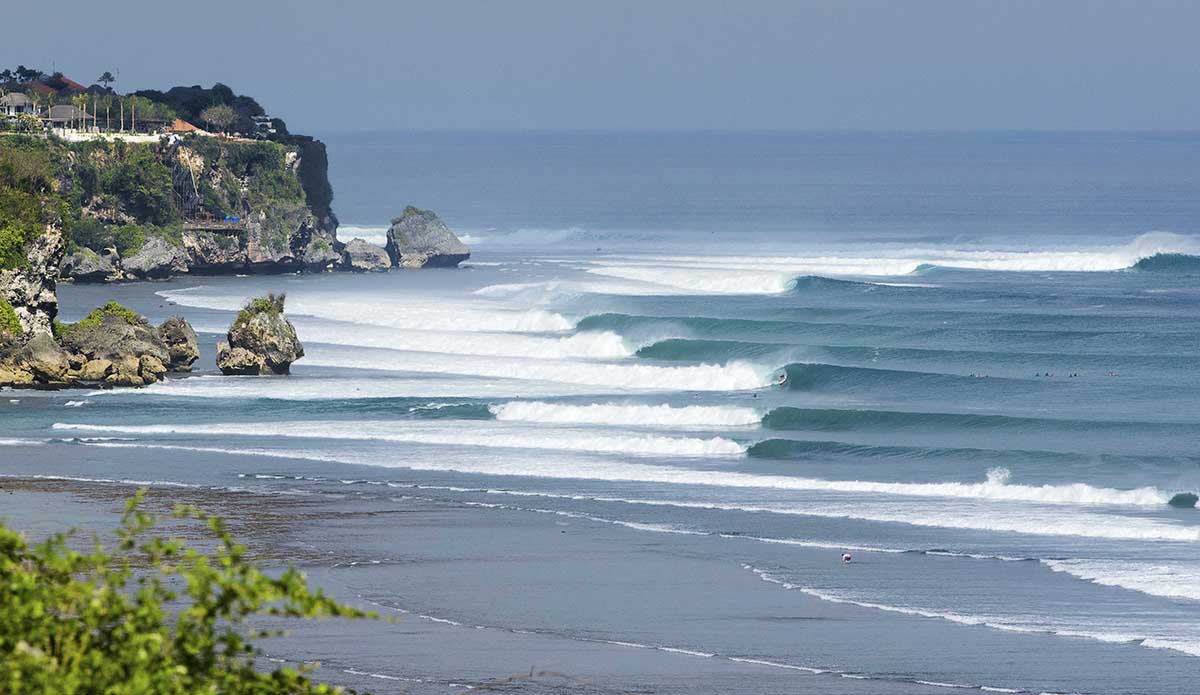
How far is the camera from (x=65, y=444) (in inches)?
1807

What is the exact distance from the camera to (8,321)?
5625 cm

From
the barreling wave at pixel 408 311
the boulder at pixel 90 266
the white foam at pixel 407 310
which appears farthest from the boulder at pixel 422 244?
the boulder at pixel 90 266

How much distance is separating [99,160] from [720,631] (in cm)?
8501

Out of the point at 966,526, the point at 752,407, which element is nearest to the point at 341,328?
the point at 752,407

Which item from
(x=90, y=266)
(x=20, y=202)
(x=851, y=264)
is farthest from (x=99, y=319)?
(x=851, y=264)

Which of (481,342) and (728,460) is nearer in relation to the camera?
(728,460)

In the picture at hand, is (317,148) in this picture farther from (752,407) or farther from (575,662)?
(575,662)

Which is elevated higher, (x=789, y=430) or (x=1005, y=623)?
(x=789, y=430)

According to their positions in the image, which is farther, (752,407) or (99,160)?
(99,160)

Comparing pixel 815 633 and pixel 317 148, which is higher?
pixel 317 148

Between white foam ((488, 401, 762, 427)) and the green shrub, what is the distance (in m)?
16.9

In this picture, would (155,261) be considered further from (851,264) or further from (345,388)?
(345,388)

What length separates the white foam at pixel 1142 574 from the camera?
30.3 m

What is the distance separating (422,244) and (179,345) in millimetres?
49711
